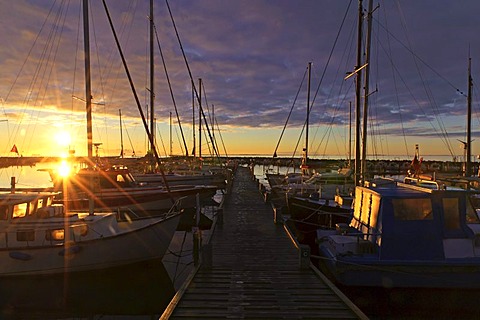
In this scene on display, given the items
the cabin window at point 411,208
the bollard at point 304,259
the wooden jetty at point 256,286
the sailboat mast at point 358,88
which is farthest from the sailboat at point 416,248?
the sailboat mast at point 358,88

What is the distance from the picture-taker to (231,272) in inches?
386

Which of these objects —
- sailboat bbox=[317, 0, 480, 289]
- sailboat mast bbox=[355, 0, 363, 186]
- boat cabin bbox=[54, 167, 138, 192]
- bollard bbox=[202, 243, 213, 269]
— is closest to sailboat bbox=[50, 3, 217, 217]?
boat cabin bbox=[54, 167, 138, 192]

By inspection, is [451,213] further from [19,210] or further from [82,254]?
[19,210]

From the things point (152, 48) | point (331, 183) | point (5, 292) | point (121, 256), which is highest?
point (152, 48)

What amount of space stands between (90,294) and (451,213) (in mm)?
11037

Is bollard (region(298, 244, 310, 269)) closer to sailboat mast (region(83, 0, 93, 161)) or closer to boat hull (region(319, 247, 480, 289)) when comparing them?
boat hull (region(319, 247, 480, 289))

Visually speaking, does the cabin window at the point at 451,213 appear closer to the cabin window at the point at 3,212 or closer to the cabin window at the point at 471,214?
the cabin window at the point at 471,214

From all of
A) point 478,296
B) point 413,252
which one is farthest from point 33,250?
point 478,296

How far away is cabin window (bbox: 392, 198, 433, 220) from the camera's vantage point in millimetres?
10797

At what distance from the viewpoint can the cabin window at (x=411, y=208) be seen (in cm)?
1080

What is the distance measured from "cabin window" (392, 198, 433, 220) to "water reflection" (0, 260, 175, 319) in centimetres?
732

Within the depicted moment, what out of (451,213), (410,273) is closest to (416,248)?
(410,273)

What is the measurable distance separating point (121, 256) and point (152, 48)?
16.4m

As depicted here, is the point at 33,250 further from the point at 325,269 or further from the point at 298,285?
the point at 325,269
